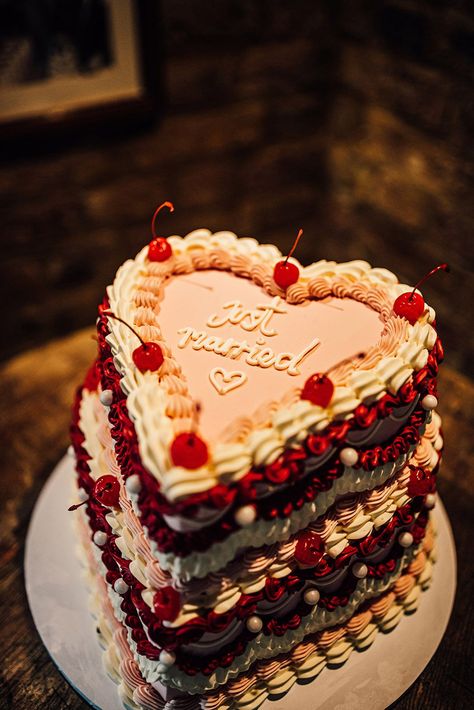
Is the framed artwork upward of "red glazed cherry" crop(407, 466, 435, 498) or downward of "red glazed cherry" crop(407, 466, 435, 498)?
upward

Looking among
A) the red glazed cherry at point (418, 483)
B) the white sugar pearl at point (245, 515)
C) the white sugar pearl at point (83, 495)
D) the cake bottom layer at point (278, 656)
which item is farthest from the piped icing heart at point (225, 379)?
the cake bottom layer at point (278, 656)

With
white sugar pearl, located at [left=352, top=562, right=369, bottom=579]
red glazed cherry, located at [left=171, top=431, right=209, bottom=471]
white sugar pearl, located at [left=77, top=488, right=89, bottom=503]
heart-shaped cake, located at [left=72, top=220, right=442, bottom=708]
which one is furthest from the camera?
white sugar pearl, located at [left=77, top=488, right=89, bottom=503]

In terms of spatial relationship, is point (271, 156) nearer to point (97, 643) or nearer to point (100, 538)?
point (100, 538)

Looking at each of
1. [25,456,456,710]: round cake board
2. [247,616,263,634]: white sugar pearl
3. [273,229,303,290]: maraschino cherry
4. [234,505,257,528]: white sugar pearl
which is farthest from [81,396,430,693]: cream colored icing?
[273,229,303,290]: maraschino cherry

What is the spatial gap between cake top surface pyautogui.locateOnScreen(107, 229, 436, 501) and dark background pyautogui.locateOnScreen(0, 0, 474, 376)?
61.8 inches

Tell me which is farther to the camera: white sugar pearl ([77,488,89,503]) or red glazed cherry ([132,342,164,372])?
white sugar pearl ([77,488,89,503])

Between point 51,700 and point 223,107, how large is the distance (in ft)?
10.9

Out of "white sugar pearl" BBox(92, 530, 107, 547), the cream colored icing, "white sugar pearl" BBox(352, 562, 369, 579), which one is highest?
"white sugar pearl" BBox(92, 530, 107, 547)

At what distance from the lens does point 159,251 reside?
8.61 feet

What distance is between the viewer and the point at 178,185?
429cm

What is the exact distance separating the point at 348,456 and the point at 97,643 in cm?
131

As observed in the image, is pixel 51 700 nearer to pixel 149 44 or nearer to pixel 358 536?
pixel 358 536

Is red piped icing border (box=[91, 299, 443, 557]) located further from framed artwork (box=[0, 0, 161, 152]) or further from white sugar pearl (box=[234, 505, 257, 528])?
framed artwork (box=[0, 0, 161, 152])

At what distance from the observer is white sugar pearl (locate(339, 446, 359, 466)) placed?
2.03 metres
